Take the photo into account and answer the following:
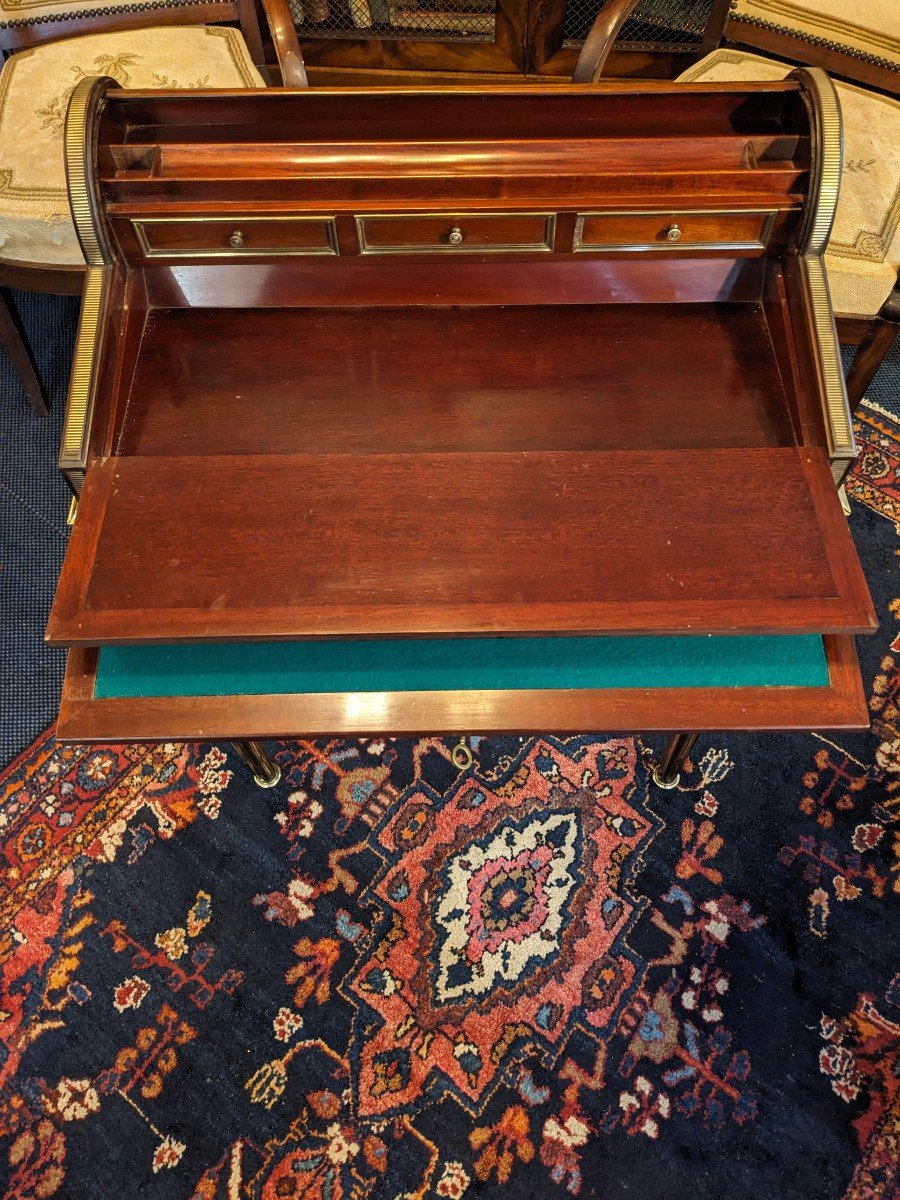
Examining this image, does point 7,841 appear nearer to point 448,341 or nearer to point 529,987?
point 529,987

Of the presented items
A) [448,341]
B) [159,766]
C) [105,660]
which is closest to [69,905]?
[159,766]

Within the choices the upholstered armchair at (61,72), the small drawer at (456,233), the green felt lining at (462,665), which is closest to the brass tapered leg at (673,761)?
the green felt lining at (462,665)

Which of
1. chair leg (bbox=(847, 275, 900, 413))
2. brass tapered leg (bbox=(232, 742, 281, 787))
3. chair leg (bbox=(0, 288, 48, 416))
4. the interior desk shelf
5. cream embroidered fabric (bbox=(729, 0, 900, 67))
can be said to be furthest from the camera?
chair leg (bbox=(0, 288, 48, 416))

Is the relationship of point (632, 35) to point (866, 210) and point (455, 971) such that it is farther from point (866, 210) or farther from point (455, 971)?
point (455, 971)

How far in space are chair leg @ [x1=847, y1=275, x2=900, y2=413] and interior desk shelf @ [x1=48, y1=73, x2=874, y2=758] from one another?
18.3 inches

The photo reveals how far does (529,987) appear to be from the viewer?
150cm

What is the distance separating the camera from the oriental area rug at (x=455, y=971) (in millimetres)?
1383

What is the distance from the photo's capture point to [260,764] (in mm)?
1596

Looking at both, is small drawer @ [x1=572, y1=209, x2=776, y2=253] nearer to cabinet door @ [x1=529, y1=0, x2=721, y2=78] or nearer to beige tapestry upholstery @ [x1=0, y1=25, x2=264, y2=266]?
beige tapestry upholstery @ [x1=0, y1=25, x2=264, y2=266]

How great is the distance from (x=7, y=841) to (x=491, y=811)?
942mm

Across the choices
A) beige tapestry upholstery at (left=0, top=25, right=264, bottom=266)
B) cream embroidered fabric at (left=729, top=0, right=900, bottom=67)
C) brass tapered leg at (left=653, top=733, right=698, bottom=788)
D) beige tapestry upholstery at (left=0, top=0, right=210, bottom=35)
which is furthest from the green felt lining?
beige tapestry upholstery at (left=0, top=0, right=210, bottom=35)

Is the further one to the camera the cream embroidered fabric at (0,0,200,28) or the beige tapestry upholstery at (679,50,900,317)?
the cream embroidered fabric at (0,0,200,28)

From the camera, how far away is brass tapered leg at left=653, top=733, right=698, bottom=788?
4.78 ft

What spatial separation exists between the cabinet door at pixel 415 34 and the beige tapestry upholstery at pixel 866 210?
38.1 inches
